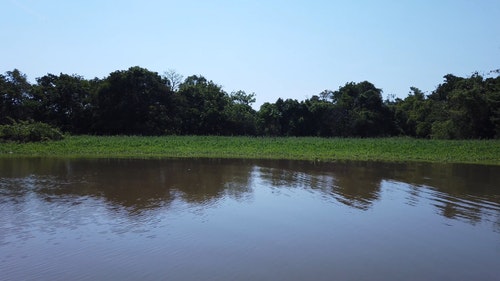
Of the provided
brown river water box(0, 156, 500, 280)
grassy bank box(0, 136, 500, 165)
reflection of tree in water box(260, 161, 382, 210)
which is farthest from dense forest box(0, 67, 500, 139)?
brown river water box(0, 156, 500, 280)

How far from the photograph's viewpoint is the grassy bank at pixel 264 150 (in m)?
31.1

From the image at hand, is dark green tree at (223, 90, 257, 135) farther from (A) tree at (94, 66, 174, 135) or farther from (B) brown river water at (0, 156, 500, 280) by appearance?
(B) brown river water at (0, 156, 500, 280)

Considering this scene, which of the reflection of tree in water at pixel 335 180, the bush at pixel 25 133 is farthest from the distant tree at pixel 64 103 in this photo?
the reflection of tree in water at pixel 335 180

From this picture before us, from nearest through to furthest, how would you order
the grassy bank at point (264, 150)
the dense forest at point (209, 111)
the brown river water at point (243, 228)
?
the brown river water at point (243, 228) < the grassy bank at point (264, 150) < the dense forest at point (209, 111)

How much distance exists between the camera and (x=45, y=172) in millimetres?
A: 19984

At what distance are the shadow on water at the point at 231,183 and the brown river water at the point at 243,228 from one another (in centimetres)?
8

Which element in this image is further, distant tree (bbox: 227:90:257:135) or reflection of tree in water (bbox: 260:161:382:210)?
distant tree (bbox: 227:90:257:135)

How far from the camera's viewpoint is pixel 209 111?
57.2 meters

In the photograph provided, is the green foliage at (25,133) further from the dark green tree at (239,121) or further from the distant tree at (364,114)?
the distant tree at (364,114)

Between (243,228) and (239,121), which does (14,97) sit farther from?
(243,228)

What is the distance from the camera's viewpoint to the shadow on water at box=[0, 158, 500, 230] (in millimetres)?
13461

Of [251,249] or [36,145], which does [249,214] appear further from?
[36,145]

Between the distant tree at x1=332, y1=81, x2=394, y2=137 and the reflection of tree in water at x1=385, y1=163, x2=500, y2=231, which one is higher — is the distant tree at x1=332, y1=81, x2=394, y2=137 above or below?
above

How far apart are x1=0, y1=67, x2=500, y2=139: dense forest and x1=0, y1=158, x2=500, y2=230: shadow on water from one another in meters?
26.6
